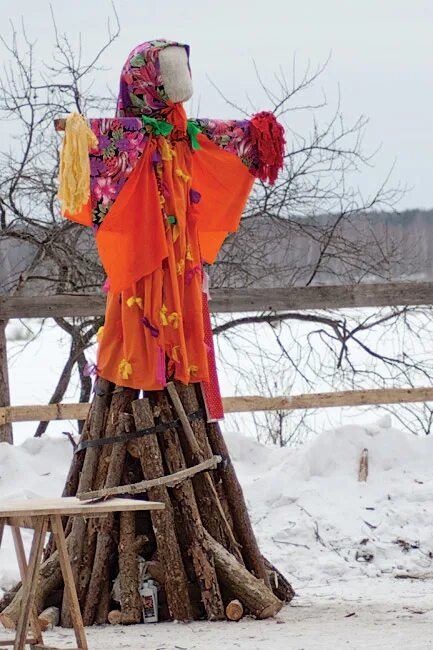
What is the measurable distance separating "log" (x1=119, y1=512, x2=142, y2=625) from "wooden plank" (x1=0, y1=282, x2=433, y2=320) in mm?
2603

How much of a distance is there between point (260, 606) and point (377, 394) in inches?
111

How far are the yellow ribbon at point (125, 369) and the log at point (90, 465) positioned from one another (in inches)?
7.2

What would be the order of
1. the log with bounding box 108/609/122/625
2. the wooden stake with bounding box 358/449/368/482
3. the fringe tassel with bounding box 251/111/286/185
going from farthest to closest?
the wooden stake with bounding box 358/449/368/482 → the fringe tassel with bounding box 251/111/286/185 → the log with bounding box 108/609/122/625

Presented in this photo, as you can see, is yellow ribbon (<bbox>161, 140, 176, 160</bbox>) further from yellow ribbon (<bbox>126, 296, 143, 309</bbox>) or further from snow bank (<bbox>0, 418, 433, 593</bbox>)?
snow bank (<bbox>0, 418, 433, 593</bbox>)

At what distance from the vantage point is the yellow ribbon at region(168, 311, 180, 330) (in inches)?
223

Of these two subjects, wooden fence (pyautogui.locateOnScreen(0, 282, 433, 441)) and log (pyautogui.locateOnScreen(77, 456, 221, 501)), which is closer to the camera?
log (pyautogui.locateOnScreen(77, 456, 221, 501))

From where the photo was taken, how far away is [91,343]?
10.5m

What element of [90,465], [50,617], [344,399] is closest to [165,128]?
[90,465]

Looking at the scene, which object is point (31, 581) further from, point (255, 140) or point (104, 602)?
point (255, 140)

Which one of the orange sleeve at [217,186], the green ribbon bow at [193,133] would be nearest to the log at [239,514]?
the orange sleeve at [217,186]

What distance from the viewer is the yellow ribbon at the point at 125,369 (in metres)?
5.61

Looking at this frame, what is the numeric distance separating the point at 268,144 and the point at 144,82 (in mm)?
728

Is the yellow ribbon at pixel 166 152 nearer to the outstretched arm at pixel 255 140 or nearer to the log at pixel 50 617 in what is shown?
the outstretched arm at pixel 255 140

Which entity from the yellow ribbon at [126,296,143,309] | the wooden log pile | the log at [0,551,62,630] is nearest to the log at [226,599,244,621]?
the wooden log pile
